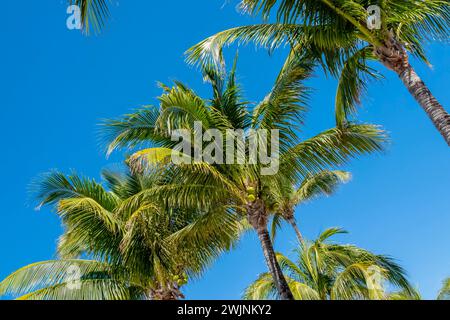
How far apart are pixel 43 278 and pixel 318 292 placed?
277 inches

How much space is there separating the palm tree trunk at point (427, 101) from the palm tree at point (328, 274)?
4350mm

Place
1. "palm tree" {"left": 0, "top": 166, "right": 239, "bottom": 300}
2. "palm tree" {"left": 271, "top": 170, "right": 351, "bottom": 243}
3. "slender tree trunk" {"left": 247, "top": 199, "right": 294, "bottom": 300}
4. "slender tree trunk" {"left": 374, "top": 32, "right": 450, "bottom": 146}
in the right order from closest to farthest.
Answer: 1. "slender tree trunk" {"left": 374, "top": 32, "right": 450, "bottom": 146}
2. "slender tree trunk" {"left": 247, "top": 199, "right": 294, "bottom": 300}
3. "palm tree" {"left": 0, "top": 166, "right": 239, "bottom": 300}
4. "palm tree" {"left": 271, "top": 170, "right": 351, "bottom": 243}

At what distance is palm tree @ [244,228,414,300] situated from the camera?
1076 centimetres

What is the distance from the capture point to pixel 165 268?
433 inches

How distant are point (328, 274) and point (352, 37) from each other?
7.37 m

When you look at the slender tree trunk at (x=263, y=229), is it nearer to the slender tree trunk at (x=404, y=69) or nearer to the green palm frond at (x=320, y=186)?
the slender tree trunk at (x=404, y=69)

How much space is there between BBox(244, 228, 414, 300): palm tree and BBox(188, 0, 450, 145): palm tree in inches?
158

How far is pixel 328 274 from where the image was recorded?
517 inches

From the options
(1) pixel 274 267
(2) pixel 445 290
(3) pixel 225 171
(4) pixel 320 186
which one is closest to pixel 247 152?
(3) pixel 225 171

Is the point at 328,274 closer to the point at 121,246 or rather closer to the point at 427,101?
the point at 121,246

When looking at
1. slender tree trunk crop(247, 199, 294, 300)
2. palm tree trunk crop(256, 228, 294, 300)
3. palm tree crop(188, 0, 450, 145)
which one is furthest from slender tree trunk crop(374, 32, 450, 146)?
palm tree trunk crop(256, 228, 294, 300)

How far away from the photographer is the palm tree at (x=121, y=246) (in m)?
10.1

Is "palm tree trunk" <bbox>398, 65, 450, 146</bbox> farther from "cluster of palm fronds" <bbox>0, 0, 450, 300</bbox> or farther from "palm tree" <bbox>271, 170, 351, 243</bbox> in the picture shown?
"palm tree" <bbox>271, 170, 351, 243</bbox>
